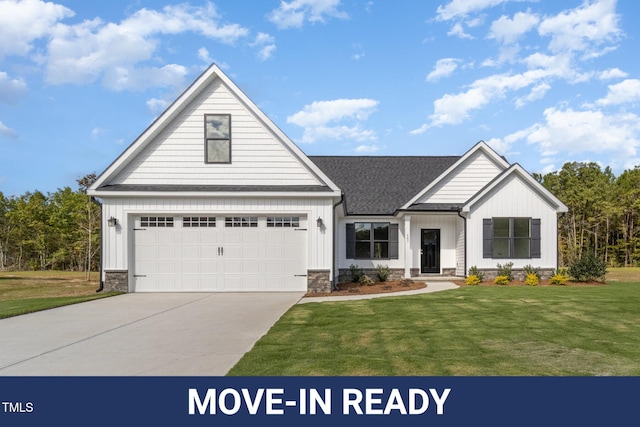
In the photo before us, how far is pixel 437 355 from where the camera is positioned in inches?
248

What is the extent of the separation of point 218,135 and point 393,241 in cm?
892

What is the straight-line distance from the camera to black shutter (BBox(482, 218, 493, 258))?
1861 cm

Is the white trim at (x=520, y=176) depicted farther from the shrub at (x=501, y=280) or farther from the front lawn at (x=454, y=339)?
the front lawn at (x=454, y=339)

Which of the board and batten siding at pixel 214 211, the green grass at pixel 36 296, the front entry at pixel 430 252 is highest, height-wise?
the board and batten siding at pixel 214 211

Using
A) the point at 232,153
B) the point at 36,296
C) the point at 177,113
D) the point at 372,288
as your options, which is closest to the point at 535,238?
the point at 372,288

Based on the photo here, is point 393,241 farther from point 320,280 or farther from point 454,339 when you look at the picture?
point 454,339

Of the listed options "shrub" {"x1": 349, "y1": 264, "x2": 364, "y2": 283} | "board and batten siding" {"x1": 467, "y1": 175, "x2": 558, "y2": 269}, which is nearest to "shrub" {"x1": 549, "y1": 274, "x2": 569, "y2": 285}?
"board and batten siding" {"x1": 467, "y1": 175, "x2": 558, "y2": 269}

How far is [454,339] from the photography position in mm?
7410

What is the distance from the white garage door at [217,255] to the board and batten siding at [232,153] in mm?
1416

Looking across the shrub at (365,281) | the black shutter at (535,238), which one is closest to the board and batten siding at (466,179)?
the black shutter at (535,238)

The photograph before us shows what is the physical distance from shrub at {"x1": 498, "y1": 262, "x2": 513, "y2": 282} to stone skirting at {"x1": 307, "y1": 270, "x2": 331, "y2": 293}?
7.66 metres

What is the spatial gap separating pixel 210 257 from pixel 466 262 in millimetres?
10249

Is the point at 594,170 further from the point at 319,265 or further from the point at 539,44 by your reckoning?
the point at 319,265

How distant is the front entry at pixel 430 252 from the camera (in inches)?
803
